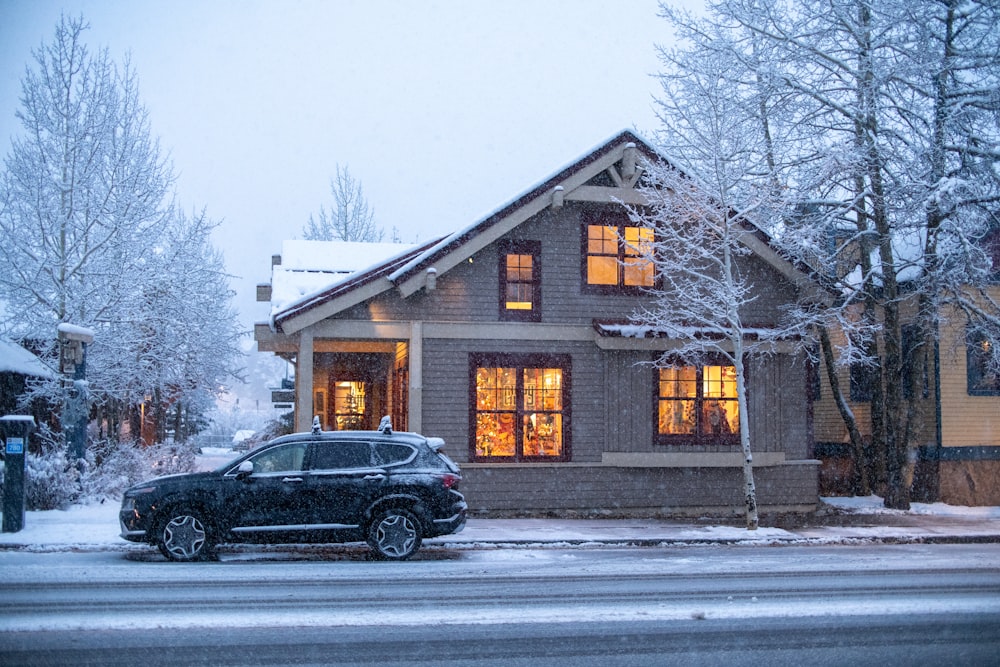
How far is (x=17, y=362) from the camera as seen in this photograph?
26.9 metres

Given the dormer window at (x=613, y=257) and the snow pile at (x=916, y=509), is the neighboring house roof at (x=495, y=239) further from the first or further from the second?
the snow pile at (x=916, y=509)

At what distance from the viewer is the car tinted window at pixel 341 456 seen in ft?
42.7

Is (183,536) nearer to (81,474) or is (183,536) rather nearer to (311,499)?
(311,499)

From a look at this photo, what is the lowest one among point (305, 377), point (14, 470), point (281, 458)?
point (14, 470)

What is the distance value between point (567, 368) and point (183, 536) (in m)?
8.70

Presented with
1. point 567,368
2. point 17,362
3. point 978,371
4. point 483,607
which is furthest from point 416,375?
point 17,362

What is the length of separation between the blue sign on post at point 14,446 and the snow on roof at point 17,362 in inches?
492

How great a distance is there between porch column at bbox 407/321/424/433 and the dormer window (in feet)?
12.2

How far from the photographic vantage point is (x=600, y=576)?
11.5 meters

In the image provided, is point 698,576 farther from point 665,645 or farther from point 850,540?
point 850,540

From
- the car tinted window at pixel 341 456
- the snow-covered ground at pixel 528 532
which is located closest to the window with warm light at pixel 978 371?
the snow-covered ground at pixel 528 532

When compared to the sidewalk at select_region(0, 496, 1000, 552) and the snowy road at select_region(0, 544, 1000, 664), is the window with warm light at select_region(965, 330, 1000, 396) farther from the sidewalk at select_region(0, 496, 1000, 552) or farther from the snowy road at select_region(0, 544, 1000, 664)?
the snowy road at select_region(0, 544, 1000, 664)

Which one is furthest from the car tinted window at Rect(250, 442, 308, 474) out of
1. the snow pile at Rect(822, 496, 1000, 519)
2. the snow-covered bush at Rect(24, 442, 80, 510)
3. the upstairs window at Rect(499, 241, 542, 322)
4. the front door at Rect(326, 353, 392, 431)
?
the snow pile at Rect(822, 496, 1000, 519)

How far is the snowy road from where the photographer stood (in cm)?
749
